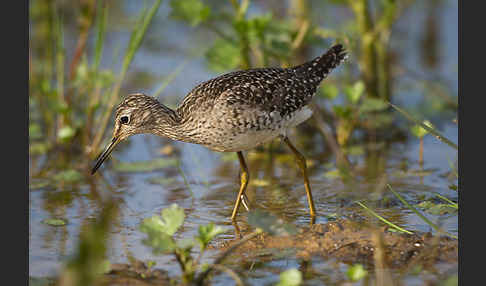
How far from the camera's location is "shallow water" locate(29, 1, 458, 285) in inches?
256

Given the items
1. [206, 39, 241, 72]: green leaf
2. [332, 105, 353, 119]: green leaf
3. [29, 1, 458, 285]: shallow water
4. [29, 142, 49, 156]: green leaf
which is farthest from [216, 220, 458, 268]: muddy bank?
[29, 142, 49, 156]: green leaf

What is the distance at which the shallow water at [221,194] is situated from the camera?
651 centimetres

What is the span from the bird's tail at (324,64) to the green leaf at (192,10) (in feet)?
4.20

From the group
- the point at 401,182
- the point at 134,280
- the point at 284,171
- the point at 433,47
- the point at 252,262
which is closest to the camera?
the point at 134,280

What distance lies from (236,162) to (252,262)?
3.28m

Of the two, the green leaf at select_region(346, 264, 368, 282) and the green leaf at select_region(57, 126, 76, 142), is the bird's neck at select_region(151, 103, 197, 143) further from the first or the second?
the green leaf at select_region(346, 264, 368, 282)

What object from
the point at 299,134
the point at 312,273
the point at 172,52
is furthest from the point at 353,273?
the point at 172,52

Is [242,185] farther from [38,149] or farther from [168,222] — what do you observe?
[38,149]

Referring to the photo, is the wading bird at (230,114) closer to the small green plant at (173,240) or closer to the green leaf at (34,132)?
the small green plant at (173,240)

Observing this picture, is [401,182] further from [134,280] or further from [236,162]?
[134,280]

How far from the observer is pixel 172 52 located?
12.9 meters

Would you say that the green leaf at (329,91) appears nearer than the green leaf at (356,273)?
No

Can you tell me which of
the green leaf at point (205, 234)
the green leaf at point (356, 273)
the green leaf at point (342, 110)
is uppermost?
the green leaf at point (342, 110)

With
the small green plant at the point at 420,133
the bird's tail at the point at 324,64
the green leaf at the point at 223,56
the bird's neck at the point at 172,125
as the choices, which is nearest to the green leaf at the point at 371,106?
the small green plant at the point at 420,133
